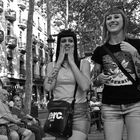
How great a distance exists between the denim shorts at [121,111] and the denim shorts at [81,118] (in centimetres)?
27

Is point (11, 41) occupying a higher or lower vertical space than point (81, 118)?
higher

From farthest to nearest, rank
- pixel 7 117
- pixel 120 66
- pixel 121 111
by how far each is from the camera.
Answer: pixel 7 117
pixel 120 66
pixel 121 111

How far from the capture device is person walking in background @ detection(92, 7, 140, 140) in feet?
9.99

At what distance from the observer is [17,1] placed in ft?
123

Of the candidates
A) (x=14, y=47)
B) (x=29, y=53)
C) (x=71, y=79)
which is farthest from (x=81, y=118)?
(x=14, y=47)

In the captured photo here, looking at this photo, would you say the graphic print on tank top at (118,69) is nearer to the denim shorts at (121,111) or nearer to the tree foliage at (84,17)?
the denim shorts at (121,111)

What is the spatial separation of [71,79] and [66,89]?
0.39 feet

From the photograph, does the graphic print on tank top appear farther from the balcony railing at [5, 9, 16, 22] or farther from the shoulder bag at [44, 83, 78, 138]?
the balcony railing at [5, 9, 16, 22]

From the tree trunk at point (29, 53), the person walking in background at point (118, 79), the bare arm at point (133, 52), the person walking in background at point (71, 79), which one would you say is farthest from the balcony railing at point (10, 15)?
the bare arm at point (133, 52)

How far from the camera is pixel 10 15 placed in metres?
34.6

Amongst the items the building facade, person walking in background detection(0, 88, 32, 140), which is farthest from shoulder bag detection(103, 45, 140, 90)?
the building facade

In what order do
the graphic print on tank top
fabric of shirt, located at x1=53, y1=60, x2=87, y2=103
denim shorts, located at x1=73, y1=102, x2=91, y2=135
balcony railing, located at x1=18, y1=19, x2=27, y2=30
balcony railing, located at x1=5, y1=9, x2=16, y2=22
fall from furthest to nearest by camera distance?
balcony railing, located at x1=18, y1=19, x2=27, y2=30 → balcony railing, located at x1=5, y1=9, x2=16, y2=22 → fabric of shirt, located at x1=53, y1=60, x2=87, y2=103 → denim shorts, located at x1=73, y1=102, x2=91, y2=135 → the graphic print on tank top

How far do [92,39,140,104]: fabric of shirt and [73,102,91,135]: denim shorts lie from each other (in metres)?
0.27

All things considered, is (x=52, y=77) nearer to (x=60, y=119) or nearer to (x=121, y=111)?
(x=60, y=119)
